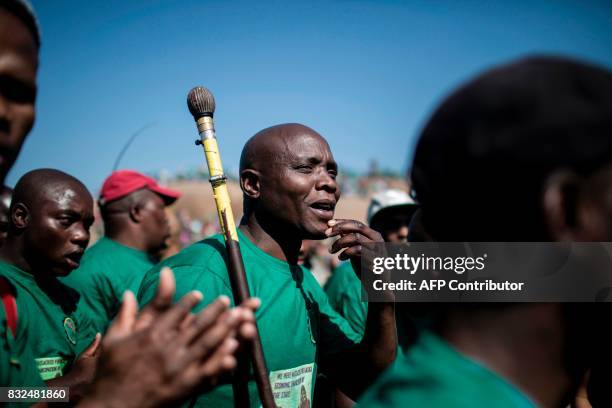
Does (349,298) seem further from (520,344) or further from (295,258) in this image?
(520,344)

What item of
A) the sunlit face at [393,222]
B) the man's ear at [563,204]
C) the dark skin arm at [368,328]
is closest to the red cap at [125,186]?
the sunlit face at [393,222]

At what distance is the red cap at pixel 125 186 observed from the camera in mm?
5488

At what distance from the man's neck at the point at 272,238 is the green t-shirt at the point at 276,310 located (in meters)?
0.06

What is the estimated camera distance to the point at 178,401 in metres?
1.23

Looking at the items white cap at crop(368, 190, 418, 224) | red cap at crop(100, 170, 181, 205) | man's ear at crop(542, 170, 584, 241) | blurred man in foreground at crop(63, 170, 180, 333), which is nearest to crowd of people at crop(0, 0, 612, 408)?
man's ear at crop(542, 170, 584, 241)

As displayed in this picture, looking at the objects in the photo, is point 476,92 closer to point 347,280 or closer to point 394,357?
point 394,357

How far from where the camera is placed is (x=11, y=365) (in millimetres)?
1688

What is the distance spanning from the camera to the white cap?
5121mm

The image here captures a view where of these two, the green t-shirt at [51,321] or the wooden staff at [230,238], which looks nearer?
the wooden staff at [230,238]

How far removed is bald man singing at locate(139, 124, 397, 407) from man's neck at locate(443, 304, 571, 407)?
1.55 metres

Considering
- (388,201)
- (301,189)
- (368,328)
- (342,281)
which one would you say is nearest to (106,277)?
(342,281)

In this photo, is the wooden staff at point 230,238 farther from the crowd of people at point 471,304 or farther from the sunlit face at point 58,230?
the sunlit face at point 58,230

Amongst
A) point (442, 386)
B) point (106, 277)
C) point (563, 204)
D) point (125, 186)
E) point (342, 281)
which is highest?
point (125, 186)

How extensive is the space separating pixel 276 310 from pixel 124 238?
3262 millimetres
